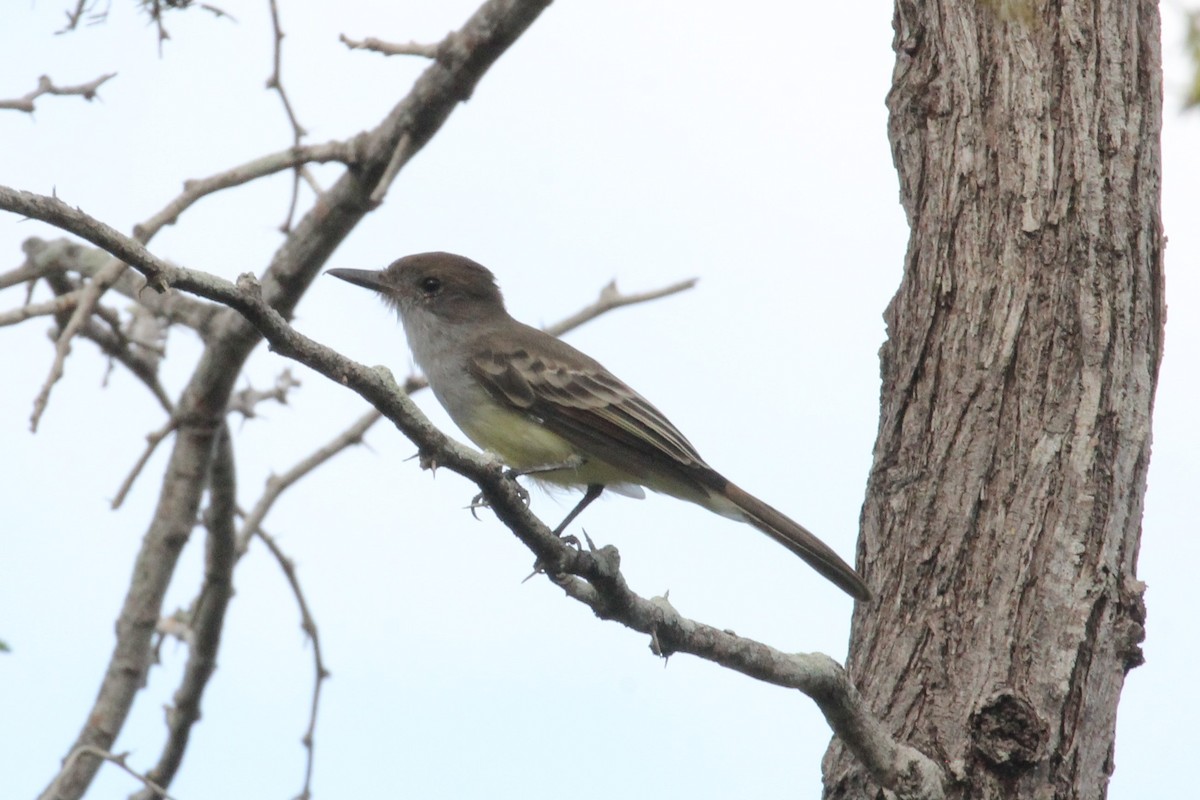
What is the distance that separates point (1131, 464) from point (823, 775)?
1.49 metres

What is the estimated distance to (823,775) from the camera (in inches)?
204

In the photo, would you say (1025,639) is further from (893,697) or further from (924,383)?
(924,383)

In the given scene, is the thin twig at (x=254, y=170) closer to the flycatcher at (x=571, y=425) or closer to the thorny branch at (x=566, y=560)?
the flycatcher at (x=571, y=425)

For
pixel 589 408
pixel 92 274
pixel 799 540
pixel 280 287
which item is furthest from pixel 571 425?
pixel 92 274

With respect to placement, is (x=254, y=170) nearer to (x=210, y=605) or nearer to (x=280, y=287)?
(x=280, y=287)

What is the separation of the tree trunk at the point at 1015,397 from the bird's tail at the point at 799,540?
76mm

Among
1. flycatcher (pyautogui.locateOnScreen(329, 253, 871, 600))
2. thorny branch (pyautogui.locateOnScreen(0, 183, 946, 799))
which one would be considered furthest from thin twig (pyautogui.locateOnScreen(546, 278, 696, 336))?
→ thorny branch (pyautogui.locateOnScreen(0, 183, 946, 799))

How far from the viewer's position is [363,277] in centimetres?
829

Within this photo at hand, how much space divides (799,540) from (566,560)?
6.80 feet

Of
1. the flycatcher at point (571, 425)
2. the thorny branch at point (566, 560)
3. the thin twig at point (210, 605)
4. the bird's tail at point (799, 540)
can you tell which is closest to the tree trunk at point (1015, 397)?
the bird's tail at point (799, 540)

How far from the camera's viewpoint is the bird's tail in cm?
537

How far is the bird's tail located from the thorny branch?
0.77m

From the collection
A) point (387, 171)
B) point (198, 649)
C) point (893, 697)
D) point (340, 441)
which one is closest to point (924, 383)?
point (893, 697)

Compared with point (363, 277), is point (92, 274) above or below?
below
